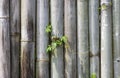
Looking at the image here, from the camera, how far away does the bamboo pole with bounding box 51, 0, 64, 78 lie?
4.49 m

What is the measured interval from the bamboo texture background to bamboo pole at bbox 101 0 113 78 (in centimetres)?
1

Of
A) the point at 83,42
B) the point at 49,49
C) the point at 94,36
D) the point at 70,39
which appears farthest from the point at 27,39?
the point at 94,36

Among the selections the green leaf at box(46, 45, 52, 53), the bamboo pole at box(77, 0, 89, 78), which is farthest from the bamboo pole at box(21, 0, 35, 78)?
the bamboo pole at box(77, 0, 89, 78)

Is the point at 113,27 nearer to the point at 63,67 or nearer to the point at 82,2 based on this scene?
the point at 82,2

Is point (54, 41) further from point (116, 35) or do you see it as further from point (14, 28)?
point (116, 35)

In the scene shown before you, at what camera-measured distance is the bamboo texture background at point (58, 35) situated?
4.48 m

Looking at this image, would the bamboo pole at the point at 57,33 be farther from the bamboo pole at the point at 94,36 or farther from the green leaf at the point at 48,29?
the bamboo pole at the point at 94,36

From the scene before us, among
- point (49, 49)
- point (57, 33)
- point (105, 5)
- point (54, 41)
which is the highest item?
point (105, 5)

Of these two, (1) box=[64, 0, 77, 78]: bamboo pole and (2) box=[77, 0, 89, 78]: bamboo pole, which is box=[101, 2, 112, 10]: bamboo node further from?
(1) box=[64, 0, 77, 78]: bamboo pole

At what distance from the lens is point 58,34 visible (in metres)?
4.50

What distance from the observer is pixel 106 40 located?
4.43 m

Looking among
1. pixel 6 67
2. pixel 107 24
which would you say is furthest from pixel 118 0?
pixel 6 67

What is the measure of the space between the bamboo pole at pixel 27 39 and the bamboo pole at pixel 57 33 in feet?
0.84

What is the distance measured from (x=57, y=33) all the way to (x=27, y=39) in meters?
0.39
